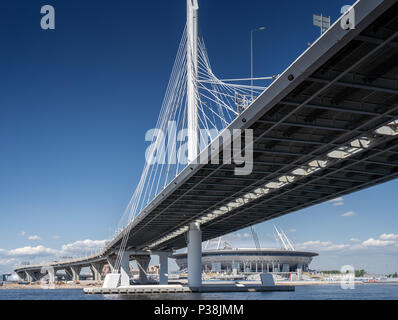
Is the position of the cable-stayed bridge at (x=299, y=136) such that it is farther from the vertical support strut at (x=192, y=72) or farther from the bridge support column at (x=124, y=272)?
the bridge support column at (x=124, y=272)

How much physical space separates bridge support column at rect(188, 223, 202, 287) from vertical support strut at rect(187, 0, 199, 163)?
25.0m

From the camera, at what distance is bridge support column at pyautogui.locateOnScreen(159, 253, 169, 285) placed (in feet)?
361

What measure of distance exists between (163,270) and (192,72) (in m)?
68.5

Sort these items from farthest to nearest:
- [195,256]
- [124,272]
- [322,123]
A: [124,272]
[195,256]
[322,123]

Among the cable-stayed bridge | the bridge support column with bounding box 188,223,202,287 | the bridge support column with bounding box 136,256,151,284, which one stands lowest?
the bridge support column with bounding box 136,256,151,284

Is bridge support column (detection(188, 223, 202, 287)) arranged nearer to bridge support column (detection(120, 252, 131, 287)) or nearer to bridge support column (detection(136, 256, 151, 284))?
bridge support column (detection(120, 252, 131, 287))

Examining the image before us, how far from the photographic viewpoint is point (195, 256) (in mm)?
70625

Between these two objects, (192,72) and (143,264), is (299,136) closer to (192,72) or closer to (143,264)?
(192,72)

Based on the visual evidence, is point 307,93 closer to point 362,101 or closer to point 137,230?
point 362,101

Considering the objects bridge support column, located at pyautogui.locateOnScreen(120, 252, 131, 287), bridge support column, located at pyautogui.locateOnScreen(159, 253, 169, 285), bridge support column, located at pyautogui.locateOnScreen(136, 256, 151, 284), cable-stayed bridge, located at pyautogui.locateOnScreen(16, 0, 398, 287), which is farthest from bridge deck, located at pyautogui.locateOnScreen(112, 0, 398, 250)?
bridge support column, located at pyautogui.locateOnScreen(136, 256, 151, 284)

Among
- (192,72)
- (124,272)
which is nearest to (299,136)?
(192,72)
